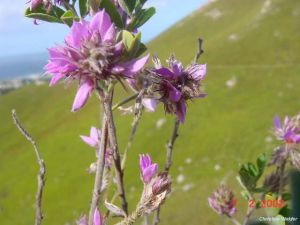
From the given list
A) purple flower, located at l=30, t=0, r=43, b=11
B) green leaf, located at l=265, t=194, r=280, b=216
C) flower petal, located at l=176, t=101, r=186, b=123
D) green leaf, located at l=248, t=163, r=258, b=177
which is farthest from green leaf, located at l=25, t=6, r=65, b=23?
green leaf, located at l=248, t=163, r=258, b=177

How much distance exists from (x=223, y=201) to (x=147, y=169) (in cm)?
200

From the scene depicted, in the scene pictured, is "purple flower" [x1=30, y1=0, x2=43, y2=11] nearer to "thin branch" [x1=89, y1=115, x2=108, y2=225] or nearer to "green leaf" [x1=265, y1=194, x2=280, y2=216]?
"thin branch" [x1=89, y1=115, x2=108, y2=225]

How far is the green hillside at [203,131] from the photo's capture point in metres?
48.5

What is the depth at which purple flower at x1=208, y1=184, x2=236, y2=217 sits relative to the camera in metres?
3.93

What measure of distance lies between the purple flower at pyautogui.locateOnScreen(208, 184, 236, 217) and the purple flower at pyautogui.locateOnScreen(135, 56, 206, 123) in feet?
6.56

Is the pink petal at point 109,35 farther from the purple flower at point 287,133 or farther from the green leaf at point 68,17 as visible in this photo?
the purple flower at point 287,133

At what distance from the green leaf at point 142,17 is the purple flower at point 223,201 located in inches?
81.8

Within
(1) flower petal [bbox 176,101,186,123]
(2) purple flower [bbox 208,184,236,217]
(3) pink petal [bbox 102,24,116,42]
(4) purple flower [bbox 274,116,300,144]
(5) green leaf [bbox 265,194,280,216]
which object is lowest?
(2) purple flower [bbox 208,184,236,217]

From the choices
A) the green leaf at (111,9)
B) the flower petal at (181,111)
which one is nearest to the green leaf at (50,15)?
the green leaf at (111,9)

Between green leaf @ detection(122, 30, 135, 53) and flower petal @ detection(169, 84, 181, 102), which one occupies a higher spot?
green leaf @ detection(122, 30, 135, 53)

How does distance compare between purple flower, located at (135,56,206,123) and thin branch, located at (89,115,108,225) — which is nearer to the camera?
thin branch, located at (89,115,108,225)

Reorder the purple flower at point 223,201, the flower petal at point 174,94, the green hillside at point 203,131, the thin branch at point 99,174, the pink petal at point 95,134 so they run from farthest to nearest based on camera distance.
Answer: the green hillside at point 203,131 < the purple flower at point 223,201 < the pink petal at point 95,134 < the flower petal at point 174,94 < the thin branch at point 99,174

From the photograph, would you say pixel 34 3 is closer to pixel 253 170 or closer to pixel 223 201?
pixel 253 170

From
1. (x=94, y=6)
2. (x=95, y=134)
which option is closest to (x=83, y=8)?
(x=94, y=6)
